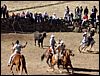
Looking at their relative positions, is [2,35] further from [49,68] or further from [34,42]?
[49,68]

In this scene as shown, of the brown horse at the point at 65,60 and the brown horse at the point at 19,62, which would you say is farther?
the brown horse at the point at 65,60

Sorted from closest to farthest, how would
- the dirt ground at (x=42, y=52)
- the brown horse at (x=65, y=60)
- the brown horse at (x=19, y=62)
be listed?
the brown horse at (x=19, y=62) → the brown horse at (x=65, y=60) → the dirt ground at (x=42, y=52)

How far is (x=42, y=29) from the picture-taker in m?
38.7

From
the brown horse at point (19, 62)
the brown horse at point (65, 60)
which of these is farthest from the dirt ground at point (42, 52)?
the brown horse at point (19, 62)

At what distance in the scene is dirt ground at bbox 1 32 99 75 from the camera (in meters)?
26.3

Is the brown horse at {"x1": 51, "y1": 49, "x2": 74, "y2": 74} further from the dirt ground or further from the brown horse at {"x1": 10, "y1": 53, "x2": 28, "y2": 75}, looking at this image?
the brown horse at {"x1": 10, "y1": 53, "x2": 28, "y2": 75}

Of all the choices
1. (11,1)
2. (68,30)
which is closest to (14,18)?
(68,30)

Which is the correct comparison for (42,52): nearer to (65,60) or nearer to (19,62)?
(65,60)

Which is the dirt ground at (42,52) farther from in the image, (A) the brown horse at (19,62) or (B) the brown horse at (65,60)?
(A) the brown horse at (19,62)

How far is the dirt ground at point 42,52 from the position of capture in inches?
1037

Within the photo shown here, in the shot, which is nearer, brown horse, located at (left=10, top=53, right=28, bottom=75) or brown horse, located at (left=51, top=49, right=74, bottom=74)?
brown horse, located at (left=10, top=53, right=28, bottom=75)

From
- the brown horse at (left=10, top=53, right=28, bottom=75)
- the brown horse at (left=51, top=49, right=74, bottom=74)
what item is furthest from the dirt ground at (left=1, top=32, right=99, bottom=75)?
the brown horse at (left=10, top=53, right=28, bottom=75)

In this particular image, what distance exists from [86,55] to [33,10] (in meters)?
15.9

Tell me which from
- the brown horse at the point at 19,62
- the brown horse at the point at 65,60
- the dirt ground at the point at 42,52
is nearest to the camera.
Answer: the brown horse at the point at 19,62
